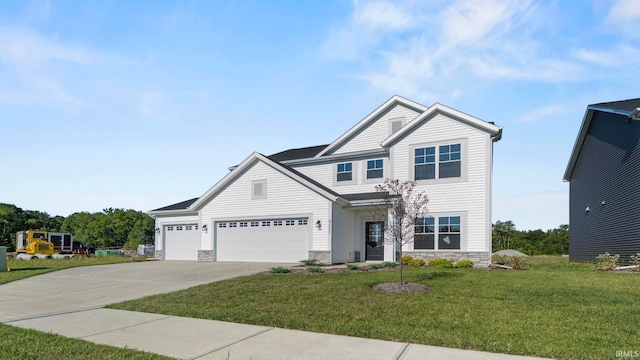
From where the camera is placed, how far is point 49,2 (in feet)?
32.0

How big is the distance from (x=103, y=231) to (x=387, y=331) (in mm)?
68813

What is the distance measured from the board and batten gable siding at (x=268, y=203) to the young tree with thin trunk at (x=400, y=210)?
2.79m

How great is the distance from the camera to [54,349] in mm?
5383

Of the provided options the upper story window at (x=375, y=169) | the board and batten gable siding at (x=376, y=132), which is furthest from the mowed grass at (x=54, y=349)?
the board and batten gable siding at (x=376, y=132)

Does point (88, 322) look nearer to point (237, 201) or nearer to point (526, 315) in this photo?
point (526, 315)

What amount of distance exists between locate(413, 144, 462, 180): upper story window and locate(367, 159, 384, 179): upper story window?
2.14 meters

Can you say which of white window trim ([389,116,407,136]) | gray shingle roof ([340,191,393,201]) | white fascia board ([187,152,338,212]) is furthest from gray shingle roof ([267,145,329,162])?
white window trim ([389,116,407,136])

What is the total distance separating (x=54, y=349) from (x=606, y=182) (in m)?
23.7

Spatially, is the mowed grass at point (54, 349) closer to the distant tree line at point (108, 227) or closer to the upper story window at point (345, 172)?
the upper story window at point (345, 172)

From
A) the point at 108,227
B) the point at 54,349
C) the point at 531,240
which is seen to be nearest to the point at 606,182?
the point at 54,349

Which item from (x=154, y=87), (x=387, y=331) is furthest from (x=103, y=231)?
(x=387, y=331)

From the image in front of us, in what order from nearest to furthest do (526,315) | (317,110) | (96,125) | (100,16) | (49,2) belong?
(526,315) < (49,2) < (100,16) < (96,125) < (317,110)

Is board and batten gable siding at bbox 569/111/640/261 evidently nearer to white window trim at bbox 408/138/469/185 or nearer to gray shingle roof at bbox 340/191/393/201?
white window trim at bbox 408/138/469/185

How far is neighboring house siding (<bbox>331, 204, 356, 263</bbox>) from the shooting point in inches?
717
